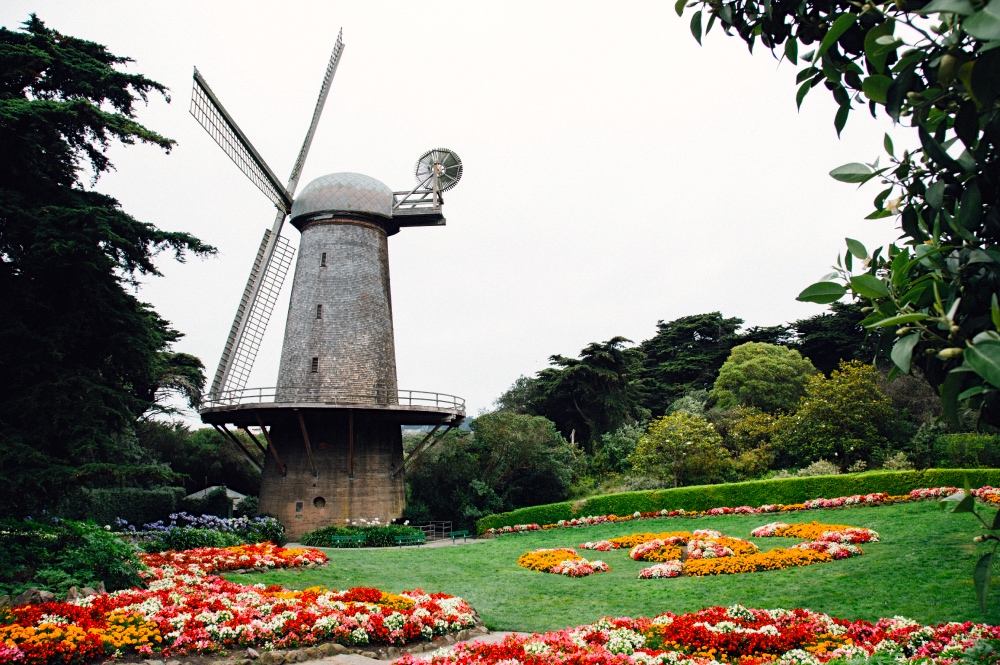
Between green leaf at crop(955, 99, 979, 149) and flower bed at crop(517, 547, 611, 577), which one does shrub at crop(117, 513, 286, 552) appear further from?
green leaf at crop(955, 99, 979, 149)

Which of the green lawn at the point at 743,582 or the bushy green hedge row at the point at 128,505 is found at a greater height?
the bushy green hedge row at the point at 128,505

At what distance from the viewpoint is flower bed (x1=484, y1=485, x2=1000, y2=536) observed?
1603cm

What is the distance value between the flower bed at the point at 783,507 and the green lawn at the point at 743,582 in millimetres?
795

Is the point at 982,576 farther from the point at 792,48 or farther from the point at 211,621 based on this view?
the point at 211,621

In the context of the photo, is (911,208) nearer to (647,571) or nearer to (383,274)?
(647,571)

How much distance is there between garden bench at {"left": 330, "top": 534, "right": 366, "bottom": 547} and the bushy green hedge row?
778 cm

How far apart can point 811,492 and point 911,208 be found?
19.2 meters

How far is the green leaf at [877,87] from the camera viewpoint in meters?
2.16

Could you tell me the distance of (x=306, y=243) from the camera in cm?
2602

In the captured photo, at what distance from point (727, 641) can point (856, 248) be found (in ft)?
20.7

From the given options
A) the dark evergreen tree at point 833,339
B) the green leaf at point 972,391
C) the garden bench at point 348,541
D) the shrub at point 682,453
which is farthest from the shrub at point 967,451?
the green leaf at point 972,391

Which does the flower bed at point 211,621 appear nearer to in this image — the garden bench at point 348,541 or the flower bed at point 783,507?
the flower bed at point 783,507

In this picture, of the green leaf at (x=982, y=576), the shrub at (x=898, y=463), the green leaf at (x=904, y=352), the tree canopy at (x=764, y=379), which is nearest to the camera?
the green leaf at (x=904, y=352)

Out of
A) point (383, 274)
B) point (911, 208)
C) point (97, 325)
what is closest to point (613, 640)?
point (911, 208)
